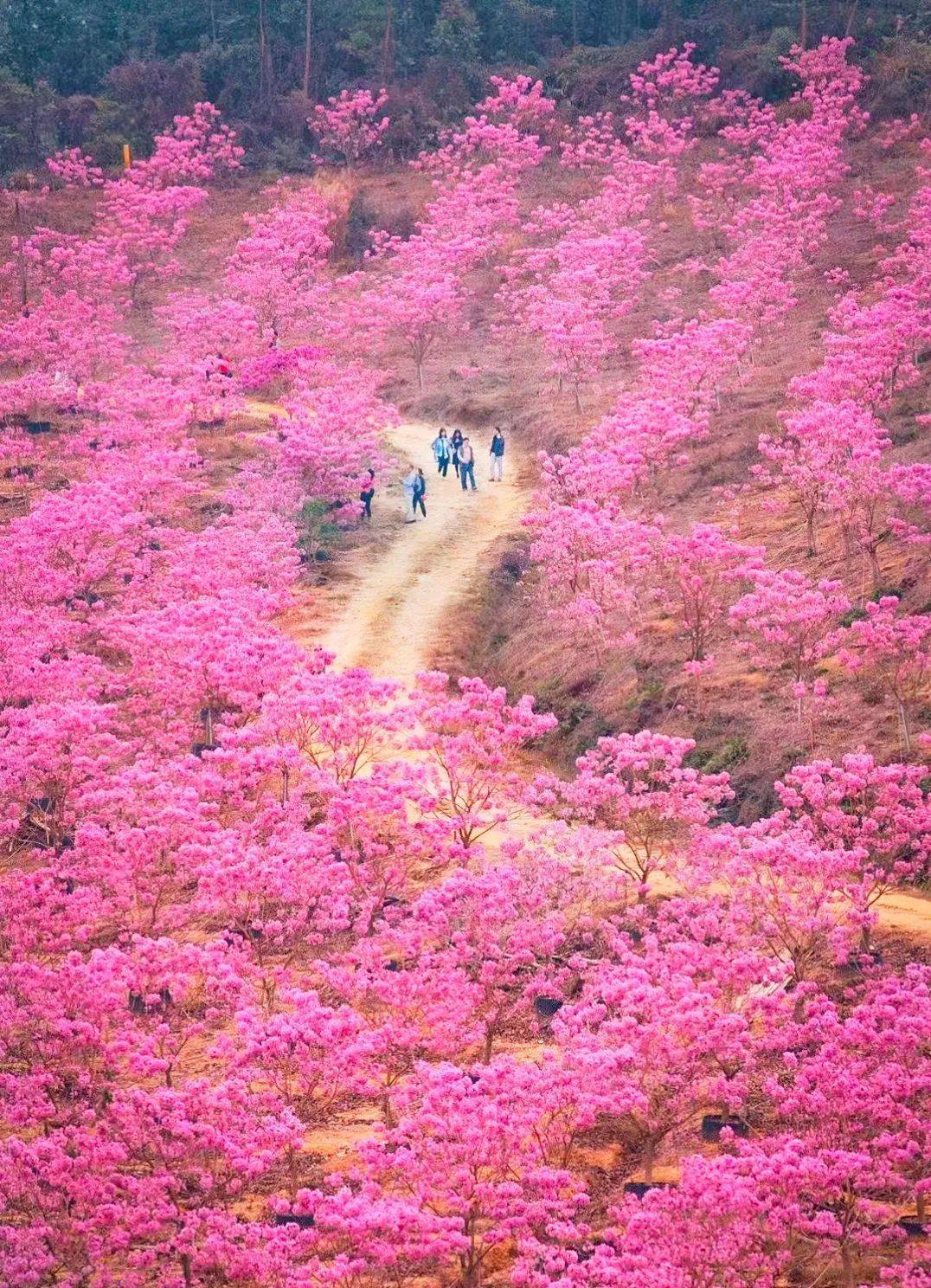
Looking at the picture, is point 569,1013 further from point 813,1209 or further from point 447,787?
point 447,787

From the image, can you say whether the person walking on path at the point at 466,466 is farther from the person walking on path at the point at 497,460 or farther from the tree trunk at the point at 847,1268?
the tree trunk at the point at 847,1268

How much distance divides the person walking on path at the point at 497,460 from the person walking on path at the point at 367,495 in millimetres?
3093

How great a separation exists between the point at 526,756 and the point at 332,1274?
13977mm

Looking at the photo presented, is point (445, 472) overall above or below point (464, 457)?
below

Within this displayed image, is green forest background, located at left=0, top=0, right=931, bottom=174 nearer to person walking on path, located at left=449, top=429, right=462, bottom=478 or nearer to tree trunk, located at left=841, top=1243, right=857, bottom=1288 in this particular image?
person walking on path, located at left=449, top=429, right=462, bottom=478

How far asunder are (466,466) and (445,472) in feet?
4.92

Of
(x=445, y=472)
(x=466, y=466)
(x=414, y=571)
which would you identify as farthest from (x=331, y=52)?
(x=414, y=571)

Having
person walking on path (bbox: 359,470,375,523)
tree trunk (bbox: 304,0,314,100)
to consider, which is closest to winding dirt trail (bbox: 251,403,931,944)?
person walking on path (bbox: 359,470,375,523)

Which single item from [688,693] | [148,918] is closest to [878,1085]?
[148,918]

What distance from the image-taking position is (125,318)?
4781 cm

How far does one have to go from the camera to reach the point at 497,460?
121 ft

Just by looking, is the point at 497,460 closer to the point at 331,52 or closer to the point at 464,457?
the point at 464,457

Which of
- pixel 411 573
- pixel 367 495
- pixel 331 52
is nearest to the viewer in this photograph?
pixel 411 573

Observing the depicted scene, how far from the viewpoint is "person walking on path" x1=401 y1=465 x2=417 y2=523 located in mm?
34750
